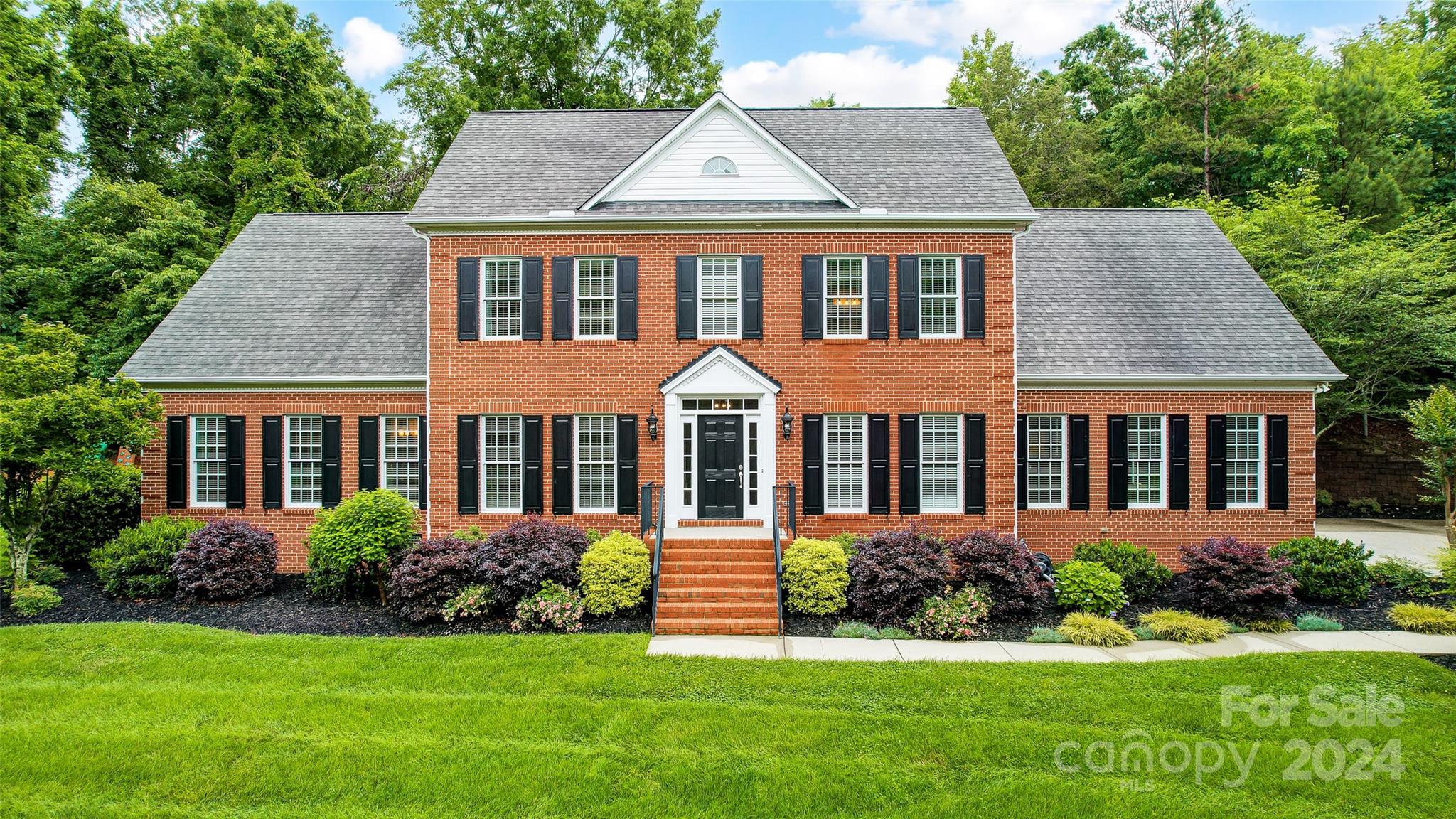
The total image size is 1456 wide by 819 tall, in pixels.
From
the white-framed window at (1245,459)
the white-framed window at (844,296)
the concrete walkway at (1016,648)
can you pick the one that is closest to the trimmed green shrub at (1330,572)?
the concrete walkway at (1016,648)

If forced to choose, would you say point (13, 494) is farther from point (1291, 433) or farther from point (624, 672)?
point (1291, 433)

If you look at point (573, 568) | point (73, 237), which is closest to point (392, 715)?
point (573, 568)

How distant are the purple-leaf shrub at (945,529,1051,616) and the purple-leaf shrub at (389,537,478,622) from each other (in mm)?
7501

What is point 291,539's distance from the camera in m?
13.5

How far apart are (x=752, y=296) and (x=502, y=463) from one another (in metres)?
5.73

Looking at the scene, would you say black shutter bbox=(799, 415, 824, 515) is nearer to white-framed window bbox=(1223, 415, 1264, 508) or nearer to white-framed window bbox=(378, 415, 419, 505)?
white-framed window bbox=(378, 415, 419, 505)

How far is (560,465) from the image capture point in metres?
Answer: 12.8

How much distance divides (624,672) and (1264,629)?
935 cm

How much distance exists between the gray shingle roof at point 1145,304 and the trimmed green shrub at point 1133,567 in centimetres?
348

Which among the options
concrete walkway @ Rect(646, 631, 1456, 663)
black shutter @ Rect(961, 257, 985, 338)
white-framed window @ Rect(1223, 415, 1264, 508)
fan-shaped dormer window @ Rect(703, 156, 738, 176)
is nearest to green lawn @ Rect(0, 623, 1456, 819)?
concrete walkway @ Rect(646, 631, 1456, 663)

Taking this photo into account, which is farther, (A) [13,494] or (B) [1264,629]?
(A) [13,494]

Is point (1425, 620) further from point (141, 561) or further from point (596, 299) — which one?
point (141, 561)

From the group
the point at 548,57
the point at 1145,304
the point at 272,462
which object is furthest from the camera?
the point at 548,57

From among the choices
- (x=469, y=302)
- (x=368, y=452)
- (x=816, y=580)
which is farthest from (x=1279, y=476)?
(x=368, y=452)
